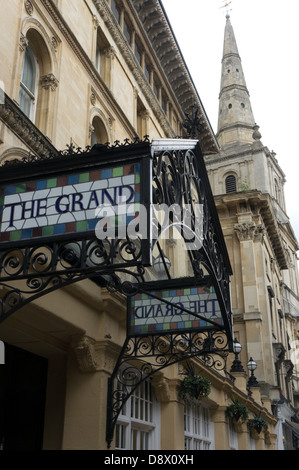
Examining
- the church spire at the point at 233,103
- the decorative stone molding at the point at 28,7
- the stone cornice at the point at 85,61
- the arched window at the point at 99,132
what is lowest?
the arched window at the point at 99,132

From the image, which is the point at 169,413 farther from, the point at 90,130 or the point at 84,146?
the point at 90,130

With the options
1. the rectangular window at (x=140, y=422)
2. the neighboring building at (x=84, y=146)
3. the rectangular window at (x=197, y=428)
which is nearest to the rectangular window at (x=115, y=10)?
the neighboring building at (x=84, y=146)

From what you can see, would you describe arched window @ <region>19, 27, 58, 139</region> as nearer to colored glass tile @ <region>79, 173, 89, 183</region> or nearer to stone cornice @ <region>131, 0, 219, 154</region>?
colored glass tile @ <region>79, 173, 89, 183</region>

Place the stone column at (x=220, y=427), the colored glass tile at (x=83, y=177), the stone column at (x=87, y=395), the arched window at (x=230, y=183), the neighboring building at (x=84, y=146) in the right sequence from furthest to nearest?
1. the arched window at (x=230, y=183)
2. the stone column at (x=220, y=427)
3. the neighboring building at (x=84, y=146)
4. the stone column at (x=87, y=395)
5. the colored glass tile at (x=83, y=177)

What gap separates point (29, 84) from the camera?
42.4 feet

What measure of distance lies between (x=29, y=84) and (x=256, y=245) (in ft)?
94.3

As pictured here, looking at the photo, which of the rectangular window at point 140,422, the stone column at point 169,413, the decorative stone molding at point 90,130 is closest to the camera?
the rectangular window at point 140,422

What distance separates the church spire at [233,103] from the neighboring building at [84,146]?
34.9 metres

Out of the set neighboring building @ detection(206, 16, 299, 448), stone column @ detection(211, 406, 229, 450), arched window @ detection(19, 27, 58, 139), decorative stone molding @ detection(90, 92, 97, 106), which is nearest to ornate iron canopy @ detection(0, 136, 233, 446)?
arched window @ detection(19, 27, 58, 139)

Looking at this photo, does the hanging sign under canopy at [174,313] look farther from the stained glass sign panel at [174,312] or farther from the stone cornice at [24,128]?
the stone cornice at [24,128]

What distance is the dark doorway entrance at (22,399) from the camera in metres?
11.0

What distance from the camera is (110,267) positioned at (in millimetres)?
5988

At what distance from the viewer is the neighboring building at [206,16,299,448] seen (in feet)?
118

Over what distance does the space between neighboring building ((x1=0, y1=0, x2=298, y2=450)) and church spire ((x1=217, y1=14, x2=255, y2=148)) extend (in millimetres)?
34929
